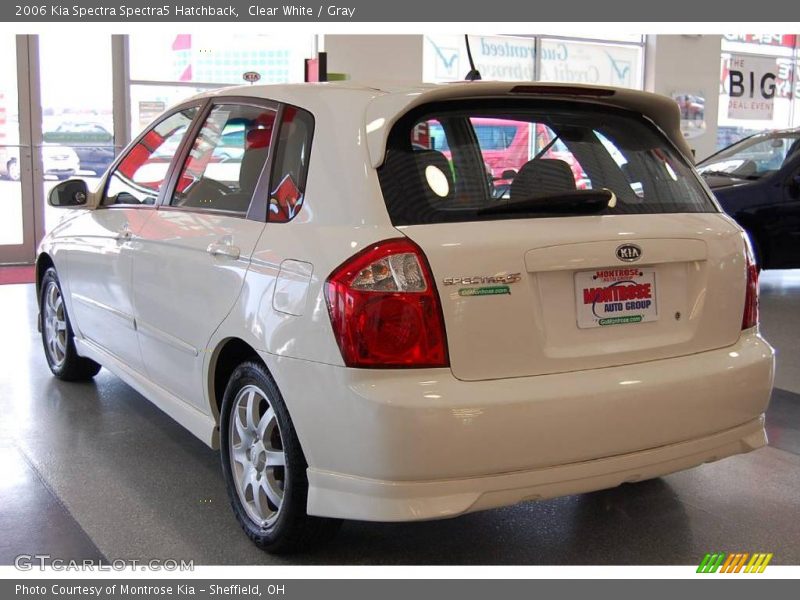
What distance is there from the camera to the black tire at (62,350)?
190 inches

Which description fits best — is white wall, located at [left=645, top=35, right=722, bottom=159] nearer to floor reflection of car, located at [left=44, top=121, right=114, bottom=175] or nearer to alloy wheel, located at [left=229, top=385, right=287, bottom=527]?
floor reflection of car, located at [left=44, top=121, right=114, bottom=175]

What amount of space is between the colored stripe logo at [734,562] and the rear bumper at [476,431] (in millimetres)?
421

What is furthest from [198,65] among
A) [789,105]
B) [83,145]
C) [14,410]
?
[789,105]

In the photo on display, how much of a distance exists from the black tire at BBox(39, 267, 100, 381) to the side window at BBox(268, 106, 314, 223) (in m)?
2.33

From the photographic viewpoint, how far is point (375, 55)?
1238 cm

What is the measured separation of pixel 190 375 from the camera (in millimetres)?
3211

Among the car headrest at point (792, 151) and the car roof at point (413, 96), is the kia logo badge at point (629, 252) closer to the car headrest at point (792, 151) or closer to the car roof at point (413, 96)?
the car roof at point (413, 96)

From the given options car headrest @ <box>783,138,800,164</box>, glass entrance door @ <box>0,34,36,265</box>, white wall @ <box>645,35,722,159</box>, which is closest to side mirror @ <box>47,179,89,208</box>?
car headrest @ <box>783,138,800,164</box>

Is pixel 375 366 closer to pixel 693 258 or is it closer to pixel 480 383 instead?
pixel 480 383

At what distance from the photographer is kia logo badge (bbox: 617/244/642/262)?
8.32 feet

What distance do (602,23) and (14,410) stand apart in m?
12.7

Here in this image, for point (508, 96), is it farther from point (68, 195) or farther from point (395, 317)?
point (68, 195)

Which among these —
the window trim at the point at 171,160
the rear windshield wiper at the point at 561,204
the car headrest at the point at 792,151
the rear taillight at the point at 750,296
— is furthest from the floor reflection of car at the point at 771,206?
the rear windshield wiper at the point at 561,204

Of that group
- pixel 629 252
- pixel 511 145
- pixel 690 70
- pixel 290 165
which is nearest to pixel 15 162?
pixel 290 165
